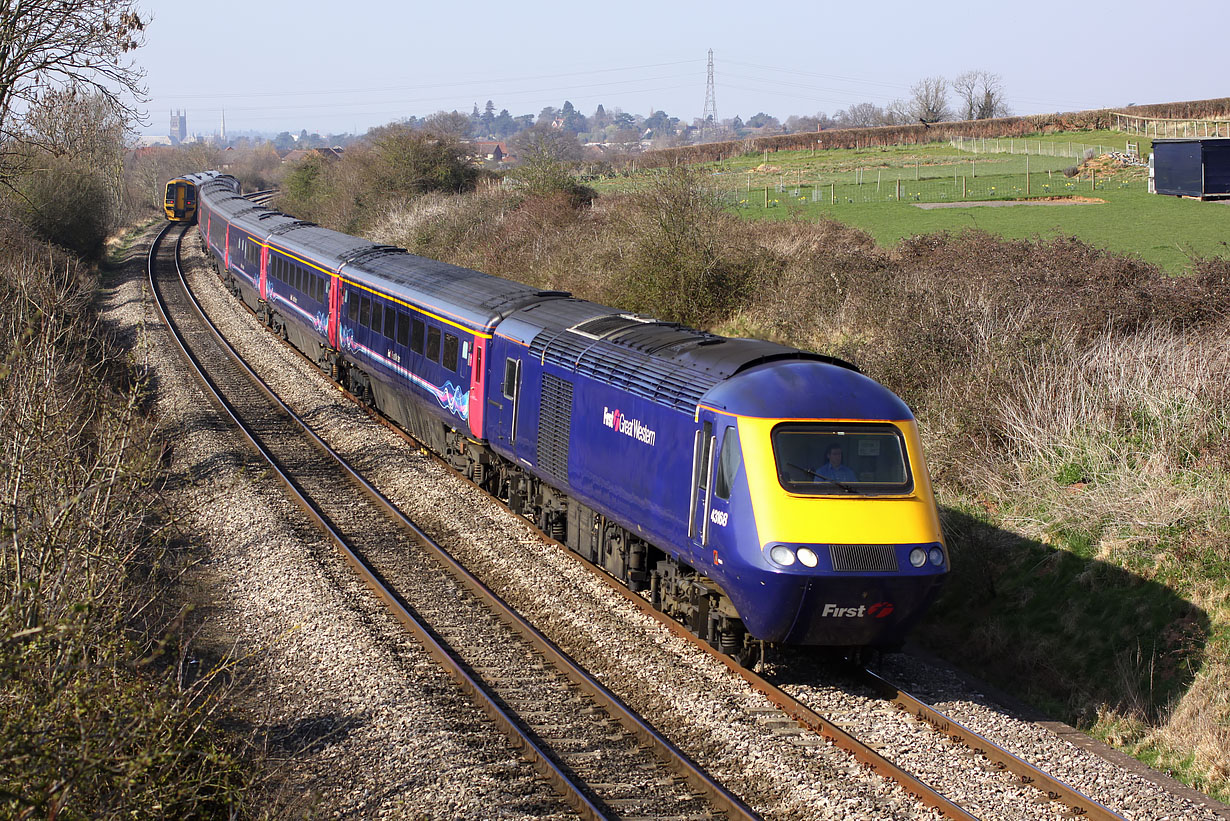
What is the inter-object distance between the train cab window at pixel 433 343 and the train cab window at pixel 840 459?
29.2 feet

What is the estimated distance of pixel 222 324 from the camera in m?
31.1

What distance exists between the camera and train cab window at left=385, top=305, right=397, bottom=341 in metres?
18.7

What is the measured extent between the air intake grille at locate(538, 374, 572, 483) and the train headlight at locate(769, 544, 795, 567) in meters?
4.28

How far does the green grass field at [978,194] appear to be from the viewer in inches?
1008

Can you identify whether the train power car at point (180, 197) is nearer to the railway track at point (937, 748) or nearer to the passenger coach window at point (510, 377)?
the passenger coach window at point (510, 377)

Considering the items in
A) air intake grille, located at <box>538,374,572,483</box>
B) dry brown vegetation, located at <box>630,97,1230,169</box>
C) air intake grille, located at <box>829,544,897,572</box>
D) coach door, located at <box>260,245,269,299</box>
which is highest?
dry brown vegetation, located at <box>630,97,1230,169</box>

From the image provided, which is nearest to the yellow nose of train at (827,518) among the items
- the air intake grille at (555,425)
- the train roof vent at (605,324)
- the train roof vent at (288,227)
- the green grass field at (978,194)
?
the air intake grille at (555,425)

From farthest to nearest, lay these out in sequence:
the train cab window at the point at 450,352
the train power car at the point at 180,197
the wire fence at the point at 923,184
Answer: the train power car at the point at 180,197 < the wire fence at the point at 923,184 < the train cab window at the point at 450,352

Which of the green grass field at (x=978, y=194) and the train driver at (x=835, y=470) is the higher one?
the green grass field at (x=978, y=194)

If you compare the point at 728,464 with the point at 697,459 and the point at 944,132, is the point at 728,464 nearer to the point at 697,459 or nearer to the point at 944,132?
the point at 697,459

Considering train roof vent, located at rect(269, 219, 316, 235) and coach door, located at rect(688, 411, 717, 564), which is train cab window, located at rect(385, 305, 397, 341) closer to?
coach door, located at rect(688, 411, 717, 564)

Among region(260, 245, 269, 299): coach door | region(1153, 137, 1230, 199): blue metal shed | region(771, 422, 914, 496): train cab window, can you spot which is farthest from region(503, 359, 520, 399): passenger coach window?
region(1153, 137, 1230, 199): blue metal shed

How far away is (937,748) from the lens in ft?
28.2

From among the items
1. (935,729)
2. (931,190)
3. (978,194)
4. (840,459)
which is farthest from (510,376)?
(931,190)
